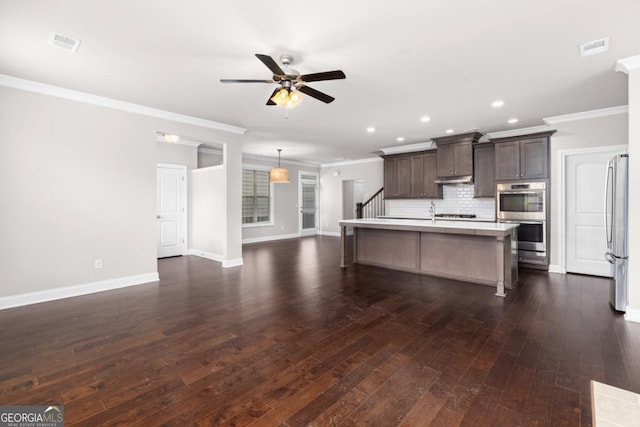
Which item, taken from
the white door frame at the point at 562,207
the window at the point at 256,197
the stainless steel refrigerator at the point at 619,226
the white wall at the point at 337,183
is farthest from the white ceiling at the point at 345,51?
the white wall at the point at 337,183

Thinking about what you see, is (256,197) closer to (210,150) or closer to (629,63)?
(210,150)

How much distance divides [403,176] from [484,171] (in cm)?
189

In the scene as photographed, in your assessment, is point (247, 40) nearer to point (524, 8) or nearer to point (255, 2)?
point (255, 2)

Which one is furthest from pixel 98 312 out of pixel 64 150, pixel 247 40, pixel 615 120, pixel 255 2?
pixel 615 120

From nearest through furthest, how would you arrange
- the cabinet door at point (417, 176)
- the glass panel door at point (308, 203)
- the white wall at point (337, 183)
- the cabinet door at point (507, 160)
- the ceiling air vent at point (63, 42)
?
1. the ceiling air vent at point (63, 42)
2. the cabinet door at point (507, 160)
3. the cabinet door at point (417, 176)
4. the white wall at point (337, 183)
5. the glass panel door at point (308, 203)

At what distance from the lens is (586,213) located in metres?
4.92

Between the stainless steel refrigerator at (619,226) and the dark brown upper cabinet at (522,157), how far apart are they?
1920mm

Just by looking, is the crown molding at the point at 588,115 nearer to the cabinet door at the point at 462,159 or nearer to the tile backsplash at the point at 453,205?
the cabinet door at the point at 462,159

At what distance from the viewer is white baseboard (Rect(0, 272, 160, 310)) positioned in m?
3.52

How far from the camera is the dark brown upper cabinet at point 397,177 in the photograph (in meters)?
7.43

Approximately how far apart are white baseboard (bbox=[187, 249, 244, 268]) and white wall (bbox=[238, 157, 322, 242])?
1.93 m

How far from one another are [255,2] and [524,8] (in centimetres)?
204

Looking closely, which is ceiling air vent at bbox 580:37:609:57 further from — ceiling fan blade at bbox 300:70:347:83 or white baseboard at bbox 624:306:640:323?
white baseboard at bbox 624:306:640:323

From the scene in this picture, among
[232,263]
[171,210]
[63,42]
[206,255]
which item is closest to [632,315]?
[232,263]
